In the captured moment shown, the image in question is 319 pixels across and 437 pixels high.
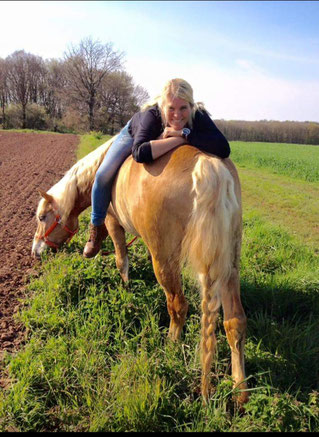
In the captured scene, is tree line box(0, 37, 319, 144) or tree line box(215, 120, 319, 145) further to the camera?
tree line box(215, 120, 319, 145)

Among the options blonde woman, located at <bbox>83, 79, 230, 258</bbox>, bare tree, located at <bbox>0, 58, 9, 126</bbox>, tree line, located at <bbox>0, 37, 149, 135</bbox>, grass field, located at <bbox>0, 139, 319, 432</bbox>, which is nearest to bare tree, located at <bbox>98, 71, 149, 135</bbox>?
tree line, located at <bbox>0, 37, 149, 135</bbox>

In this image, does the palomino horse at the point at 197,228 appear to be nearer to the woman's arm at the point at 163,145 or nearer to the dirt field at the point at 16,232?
the woman's arm at the point at 163,145

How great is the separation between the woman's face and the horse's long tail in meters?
0.48

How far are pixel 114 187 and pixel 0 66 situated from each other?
62.3 metres

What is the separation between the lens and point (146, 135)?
2707 mm

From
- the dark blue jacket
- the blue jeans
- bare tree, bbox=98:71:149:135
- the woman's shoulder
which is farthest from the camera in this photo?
bare tree, bbox=98:71:149:135

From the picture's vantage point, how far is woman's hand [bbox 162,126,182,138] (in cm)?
265

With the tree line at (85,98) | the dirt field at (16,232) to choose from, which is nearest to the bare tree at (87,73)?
the tree line at (85,98)

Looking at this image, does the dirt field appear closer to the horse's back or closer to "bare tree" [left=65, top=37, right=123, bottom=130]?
the horse's back

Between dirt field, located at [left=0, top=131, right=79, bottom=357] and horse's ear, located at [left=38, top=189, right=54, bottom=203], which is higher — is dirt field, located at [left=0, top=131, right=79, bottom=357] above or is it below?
below

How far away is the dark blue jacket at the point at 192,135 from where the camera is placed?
256 centimetres

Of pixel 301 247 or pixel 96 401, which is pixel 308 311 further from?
pixel 96 401

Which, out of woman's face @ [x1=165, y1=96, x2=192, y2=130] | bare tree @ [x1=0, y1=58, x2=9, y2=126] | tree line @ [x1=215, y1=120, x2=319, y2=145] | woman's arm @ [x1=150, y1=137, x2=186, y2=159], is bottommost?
woman's arm @ [x1=150, y1=137, x2=186, y2=159]

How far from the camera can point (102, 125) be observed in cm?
4650
